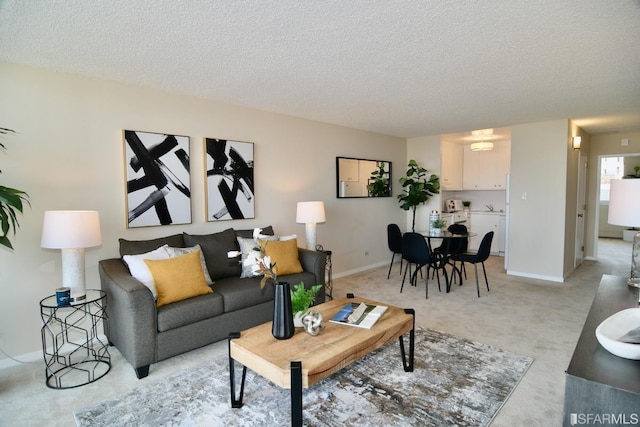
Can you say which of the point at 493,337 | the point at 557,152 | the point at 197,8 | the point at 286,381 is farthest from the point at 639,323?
the point at 557,152

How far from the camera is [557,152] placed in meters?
4.92

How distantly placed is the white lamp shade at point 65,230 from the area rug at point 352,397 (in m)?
1.12

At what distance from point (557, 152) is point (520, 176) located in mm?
580

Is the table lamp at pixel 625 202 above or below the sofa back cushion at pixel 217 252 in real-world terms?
above

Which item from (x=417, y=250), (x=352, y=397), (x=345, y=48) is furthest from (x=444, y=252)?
(x=345, y=48)

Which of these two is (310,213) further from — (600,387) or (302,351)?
(600,387)

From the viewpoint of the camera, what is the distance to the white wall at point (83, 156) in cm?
268

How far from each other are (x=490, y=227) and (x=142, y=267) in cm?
671

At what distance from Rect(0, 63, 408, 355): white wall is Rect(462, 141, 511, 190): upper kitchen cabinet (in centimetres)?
492

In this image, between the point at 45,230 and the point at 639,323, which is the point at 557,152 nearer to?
the point at 639,323

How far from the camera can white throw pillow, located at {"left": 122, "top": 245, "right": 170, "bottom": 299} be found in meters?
2.71

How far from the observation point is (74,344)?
289 centimetres

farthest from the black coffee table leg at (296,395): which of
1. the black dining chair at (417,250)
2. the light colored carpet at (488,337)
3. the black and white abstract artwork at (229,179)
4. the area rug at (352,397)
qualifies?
the black dining chair at (417,250)

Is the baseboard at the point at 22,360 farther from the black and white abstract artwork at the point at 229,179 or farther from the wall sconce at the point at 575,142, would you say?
the wall sconce at the point at 575,142
